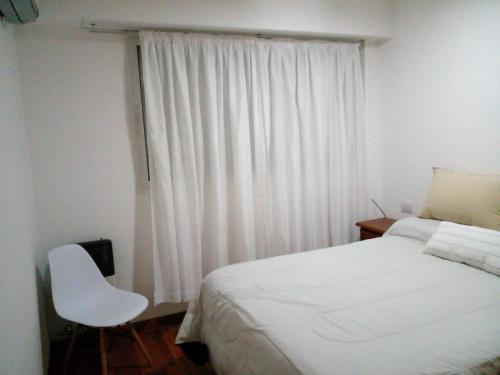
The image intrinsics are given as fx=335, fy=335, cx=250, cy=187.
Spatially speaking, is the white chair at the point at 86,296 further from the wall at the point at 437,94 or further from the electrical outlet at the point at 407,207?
the wall at the point at 437,94

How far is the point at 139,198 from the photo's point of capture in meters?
2.73

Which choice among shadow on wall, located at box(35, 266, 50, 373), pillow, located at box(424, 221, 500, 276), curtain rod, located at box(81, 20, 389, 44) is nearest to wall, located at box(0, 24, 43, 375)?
shadow on wall, located at box(35, 266, 50, 373)

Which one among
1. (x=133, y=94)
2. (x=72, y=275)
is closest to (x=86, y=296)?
(x=72, y=275)

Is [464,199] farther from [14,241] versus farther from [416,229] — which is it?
[14,241]

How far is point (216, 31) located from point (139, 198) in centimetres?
151

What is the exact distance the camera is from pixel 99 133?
2566mm

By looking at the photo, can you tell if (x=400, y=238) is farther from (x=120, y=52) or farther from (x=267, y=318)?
(x=120, y=52)

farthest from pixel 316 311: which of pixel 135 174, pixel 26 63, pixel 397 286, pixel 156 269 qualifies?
pixel 26 63

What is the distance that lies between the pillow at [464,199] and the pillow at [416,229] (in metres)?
0.09

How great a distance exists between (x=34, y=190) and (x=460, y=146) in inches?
129

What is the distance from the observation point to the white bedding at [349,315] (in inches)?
47.7

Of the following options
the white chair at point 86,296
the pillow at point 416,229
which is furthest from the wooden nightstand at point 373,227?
the white chair at point 86,296

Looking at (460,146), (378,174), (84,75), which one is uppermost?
(84,75)

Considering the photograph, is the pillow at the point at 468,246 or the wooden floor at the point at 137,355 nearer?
the pillow at the point at 468,246
